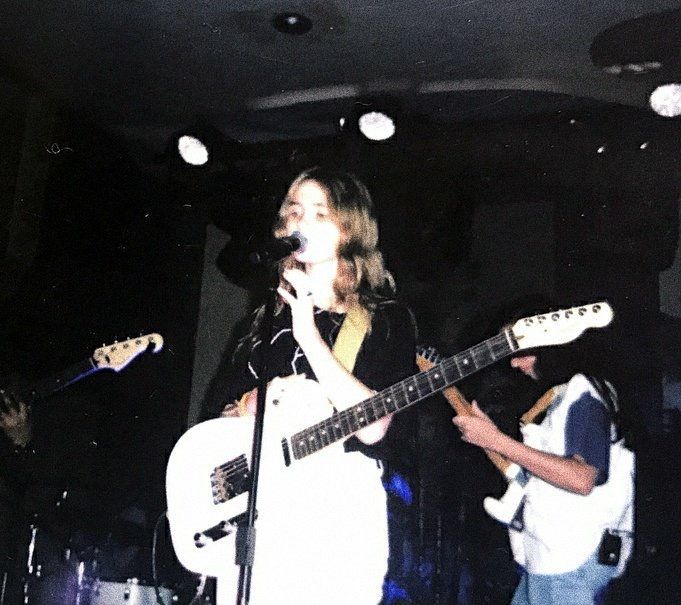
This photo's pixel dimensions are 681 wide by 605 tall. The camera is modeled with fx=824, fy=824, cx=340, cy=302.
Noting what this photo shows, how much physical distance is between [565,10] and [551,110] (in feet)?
0.89

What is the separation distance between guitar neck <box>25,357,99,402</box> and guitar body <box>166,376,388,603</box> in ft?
2.21

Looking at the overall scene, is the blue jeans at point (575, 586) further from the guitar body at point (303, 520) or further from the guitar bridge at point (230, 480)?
the guitar bridge at point (230, 480)

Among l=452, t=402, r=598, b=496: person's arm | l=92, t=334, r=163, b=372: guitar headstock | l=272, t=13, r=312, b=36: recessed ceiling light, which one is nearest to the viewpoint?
l=452, t=402, r=598, b=496: person's arm

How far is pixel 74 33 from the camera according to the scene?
2697mm

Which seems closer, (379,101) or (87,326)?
(379,101)

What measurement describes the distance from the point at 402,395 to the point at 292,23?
118cm

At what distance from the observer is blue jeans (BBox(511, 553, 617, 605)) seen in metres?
1.94

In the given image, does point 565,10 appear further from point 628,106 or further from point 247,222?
point 247,222

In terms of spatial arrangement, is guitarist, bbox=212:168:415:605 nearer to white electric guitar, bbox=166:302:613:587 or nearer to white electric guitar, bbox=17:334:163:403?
white electric guitar, bbox=166:302:613:587

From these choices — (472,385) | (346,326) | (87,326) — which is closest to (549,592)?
(472,385)

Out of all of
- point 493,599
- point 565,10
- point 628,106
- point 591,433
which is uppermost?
point 565,10

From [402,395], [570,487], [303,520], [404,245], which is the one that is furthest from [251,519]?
[404,245]

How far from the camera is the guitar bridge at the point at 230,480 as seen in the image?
2.20 m

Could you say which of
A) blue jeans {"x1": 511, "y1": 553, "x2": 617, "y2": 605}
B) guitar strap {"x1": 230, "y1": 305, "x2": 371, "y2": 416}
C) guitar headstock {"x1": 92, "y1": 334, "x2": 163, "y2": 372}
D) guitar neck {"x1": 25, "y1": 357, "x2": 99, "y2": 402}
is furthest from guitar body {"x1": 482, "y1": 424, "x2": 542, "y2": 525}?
guitar neck {"x1": 25, "y1": 357, "x2": 99, "y2": 402}
